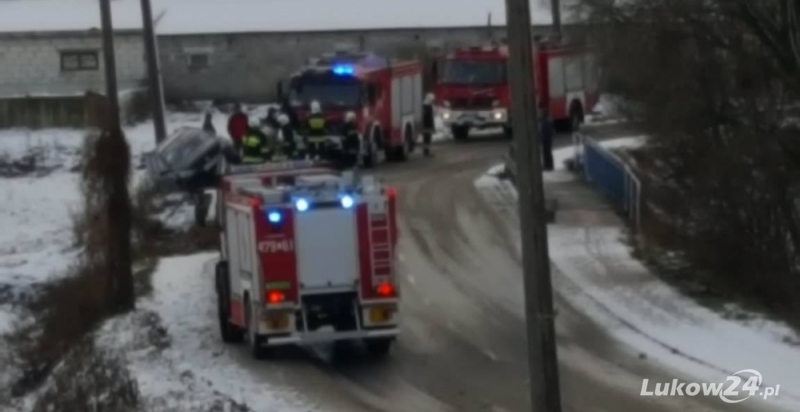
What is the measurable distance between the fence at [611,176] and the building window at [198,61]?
867 inches

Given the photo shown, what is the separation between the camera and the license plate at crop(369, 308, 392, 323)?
21.7 metres

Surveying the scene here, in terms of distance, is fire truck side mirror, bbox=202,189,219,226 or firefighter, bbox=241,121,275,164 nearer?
firefighter, bbox=241,121,275,164

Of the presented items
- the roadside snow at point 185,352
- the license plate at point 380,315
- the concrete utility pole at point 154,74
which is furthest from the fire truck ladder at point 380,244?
the concrete utility pole at point 154,74

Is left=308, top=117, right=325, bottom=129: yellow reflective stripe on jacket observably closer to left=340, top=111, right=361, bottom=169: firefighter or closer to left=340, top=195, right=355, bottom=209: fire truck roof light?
left=340, top=111, right=361, bottom=169: firefighter

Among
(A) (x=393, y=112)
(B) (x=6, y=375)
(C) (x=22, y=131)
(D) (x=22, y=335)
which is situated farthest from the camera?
(C) (x=22, y=131)

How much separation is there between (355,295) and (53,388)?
12.0 feet

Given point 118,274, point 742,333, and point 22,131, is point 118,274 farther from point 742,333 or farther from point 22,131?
point 22,131

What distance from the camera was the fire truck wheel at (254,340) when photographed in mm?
21844

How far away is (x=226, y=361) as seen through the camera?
73.3 ft

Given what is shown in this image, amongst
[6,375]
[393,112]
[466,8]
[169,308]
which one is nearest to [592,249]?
[169,308]

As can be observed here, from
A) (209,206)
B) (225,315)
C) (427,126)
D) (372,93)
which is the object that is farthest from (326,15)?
(225,315)

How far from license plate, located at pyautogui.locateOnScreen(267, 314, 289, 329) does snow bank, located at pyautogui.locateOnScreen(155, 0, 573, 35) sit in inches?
1526

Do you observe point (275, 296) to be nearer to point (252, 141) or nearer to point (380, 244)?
point (380, 244)

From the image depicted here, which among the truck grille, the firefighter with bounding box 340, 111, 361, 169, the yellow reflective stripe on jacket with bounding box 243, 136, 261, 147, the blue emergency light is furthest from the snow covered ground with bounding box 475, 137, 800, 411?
the truck grille
